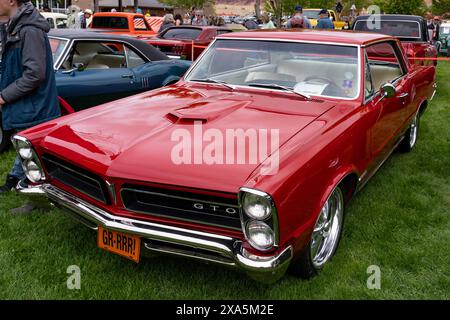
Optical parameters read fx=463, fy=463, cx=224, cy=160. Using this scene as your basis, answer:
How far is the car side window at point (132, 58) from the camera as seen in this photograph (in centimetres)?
624

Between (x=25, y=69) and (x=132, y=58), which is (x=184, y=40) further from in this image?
(x=25, y=69)

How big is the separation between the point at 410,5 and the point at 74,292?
1804 cm

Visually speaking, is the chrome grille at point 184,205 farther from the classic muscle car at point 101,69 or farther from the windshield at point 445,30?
the windshield at point 445,30

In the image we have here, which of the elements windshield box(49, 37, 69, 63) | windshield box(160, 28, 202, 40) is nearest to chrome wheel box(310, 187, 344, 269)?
windshield box(49, 37, 69, 63)

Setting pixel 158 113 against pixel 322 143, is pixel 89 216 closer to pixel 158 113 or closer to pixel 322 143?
pixel 158 113

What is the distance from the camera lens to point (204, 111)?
10.3 ft

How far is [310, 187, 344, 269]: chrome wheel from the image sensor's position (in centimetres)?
294

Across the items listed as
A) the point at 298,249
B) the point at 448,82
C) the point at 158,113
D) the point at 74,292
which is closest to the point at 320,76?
the point at 158,113

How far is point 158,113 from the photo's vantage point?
10.6 ft

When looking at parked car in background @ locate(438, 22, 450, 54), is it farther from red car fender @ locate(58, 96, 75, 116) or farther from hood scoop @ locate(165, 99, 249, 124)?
hood scoop @ locate(165, 99, 249, 124)

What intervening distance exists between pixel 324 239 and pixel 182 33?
8.32 meters

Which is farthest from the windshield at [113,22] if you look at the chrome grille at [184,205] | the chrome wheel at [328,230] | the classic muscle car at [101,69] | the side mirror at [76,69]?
the chrome grille at [184,205]

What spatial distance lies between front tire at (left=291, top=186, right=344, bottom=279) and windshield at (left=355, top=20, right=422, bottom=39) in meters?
7.41
